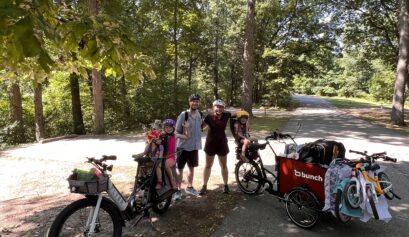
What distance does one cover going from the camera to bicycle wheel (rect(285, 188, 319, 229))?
4645 millimetres

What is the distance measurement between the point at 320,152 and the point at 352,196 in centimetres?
74

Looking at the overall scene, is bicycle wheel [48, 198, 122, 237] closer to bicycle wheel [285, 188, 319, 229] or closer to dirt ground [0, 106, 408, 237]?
dirt ground [0, 106, 408, 237]

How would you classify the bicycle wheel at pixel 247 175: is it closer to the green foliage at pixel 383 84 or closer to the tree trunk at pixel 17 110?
the tree trunk at pixel 17 110

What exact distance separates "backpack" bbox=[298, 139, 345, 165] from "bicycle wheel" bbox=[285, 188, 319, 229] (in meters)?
0.46

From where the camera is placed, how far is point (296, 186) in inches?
193

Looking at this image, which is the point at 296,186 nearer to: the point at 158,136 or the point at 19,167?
the point at 158,136

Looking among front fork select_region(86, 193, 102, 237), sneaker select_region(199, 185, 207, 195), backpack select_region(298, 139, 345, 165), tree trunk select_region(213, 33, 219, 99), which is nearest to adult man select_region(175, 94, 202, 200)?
sneaker select_region(199, 185, 207, 195)

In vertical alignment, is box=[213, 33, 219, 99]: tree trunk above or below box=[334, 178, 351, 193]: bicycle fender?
above

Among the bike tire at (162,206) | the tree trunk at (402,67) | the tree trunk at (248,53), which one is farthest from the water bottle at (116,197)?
the tree trunk at (402,67)

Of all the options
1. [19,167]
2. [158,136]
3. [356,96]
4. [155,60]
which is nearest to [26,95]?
[155,60]

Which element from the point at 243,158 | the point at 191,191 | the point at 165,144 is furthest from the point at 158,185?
the point at 243,158

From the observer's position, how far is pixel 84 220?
145 inches

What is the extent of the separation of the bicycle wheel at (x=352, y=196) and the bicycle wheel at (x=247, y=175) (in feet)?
6.43

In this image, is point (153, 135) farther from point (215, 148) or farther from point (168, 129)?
point (215, 148)
